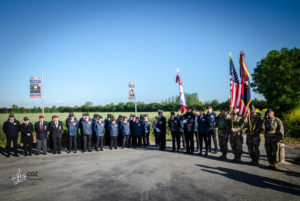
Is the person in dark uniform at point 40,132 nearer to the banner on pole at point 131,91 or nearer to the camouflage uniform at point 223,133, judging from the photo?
the banner on pole at point 131,91

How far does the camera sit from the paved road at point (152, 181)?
4.54m

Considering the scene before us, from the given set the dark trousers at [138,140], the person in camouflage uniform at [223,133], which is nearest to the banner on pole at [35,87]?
the dark trousers at [138,140]

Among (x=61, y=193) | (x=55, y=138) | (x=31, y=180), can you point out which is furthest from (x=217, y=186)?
(x=55, y=138)

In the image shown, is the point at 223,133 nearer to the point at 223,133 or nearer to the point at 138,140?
the point at 223,133

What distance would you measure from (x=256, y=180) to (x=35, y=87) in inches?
574

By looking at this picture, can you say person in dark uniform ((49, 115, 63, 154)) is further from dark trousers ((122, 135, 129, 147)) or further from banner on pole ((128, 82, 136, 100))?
banner on pole ((128, 82, 136, 100))

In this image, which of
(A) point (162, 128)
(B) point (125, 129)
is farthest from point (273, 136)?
(B) point (125, 129)

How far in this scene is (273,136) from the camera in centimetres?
676

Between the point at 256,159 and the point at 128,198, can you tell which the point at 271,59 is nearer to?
the point at 256,159

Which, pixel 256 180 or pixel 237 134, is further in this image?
pixel 237 134

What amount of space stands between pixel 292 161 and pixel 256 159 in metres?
1.96

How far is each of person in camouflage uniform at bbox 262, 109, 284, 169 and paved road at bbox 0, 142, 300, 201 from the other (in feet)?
1.49

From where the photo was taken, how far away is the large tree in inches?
1307

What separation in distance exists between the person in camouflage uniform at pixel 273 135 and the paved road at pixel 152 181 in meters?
0.45
